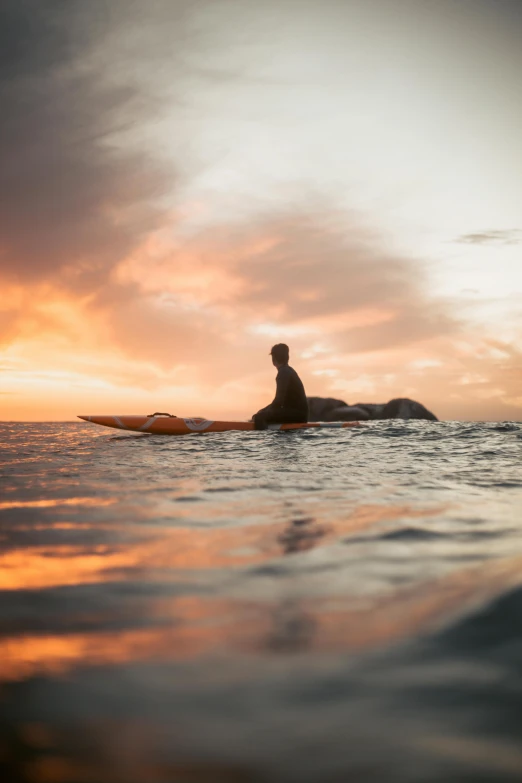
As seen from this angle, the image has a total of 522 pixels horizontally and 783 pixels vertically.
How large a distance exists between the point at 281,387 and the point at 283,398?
0.83ft

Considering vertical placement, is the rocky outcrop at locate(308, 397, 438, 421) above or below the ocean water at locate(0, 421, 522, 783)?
above

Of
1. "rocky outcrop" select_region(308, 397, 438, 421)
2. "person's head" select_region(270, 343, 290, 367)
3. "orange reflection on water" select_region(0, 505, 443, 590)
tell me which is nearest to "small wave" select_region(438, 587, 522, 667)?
"orange reflection on water" select_region(0, 505, 443, 590)

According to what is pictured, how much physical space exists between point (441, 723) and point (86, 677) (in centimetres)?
77

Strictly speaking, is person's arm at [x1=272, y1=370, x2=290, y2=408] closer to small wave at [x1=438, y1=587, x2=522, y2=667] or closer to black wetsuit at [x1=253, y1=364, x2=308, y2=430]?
black wetsuit at [x1=253, y1=364, x2=308, y2=430]

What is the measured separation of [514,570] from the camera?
1.96 meters

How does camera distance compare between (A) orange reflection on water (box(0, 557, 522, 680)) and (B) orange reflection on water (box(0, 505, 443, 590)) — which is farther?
(B) orange reflection on water (box(0, 505, 443, 590))

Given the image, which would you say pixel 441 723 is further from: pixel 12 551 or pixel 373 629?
pixel 12 551

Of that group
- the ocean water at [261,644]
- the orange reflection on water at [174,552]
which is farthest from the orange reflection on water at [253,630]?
the orange reflection on water at [174,552]

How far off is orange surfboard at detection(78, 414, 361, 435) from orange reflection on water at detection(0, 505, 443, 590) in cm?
836

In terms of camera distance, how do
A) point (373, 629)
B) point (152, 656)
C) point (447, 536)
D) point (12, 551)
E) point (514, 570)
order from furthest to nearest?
point (447, 536)
point (12, 551)
point (514, 570)
point (373, 629)
point (152, 656)

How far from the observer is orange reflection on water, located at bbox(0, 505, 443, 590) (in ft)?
6.46

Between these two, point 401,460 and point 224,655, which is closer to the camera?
point 224,655

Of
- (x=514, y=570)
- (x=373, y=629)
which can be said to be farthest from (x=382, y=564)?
(x=373, y=629)

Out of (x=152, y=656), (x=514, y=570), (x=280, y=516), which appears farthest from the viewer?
(x=280, y=516)
